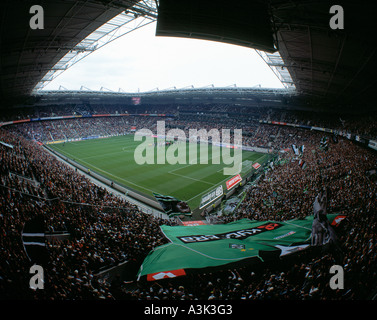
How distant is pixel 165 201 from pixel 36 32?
51.8 feet

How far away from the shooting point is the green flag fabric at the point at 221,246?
6875 millimetres

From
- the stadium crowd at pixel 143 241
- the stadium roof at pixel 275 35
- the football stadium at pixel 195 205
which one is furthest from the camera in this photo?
the stadium roof at pixel 275 35

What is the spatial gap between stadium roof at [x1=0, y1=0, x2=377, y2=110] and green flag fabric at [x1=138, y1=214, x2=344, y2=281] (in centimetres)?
1021

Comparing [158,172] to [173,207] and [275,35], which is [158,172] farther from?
[275,35]

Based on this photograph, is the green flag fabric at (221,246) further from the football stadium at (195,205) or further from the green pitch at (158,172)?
the green pitch at (158,172)

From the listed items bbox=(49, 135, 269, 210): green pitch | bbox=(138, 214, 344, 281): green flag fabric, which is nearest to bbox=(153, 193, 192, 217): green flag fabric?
bbox=(49, 135, 269, 210): green pitch

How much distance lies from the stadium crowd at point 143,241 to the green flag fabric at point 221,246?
45 cm

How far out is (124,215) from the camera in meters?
14.5

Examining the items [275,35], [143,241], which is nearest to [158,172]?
[143,241]

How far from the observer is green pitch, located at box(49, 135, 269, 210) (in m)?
24.9

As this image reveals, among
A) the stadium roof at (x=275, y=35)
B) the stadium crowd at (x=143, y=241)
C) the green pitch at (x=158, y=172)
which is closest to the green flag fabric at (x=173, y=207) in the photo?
the green pitch at (x=158, y=172)

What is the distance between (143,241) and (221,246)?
3799 mm

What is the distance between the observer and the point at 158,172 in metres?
30.8

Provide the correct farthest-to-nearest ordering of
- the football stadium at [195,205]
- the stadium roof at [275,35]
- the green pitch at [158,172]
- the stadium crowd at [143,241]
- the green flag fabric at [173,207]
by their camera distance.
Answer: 1. the green pitch at [158,172]
2. the green flag fabric at [173,207]
3. the stadium roof at [275,35]
4. the football stadium at [195,205]
5. the stadium crowd at [143,241]
